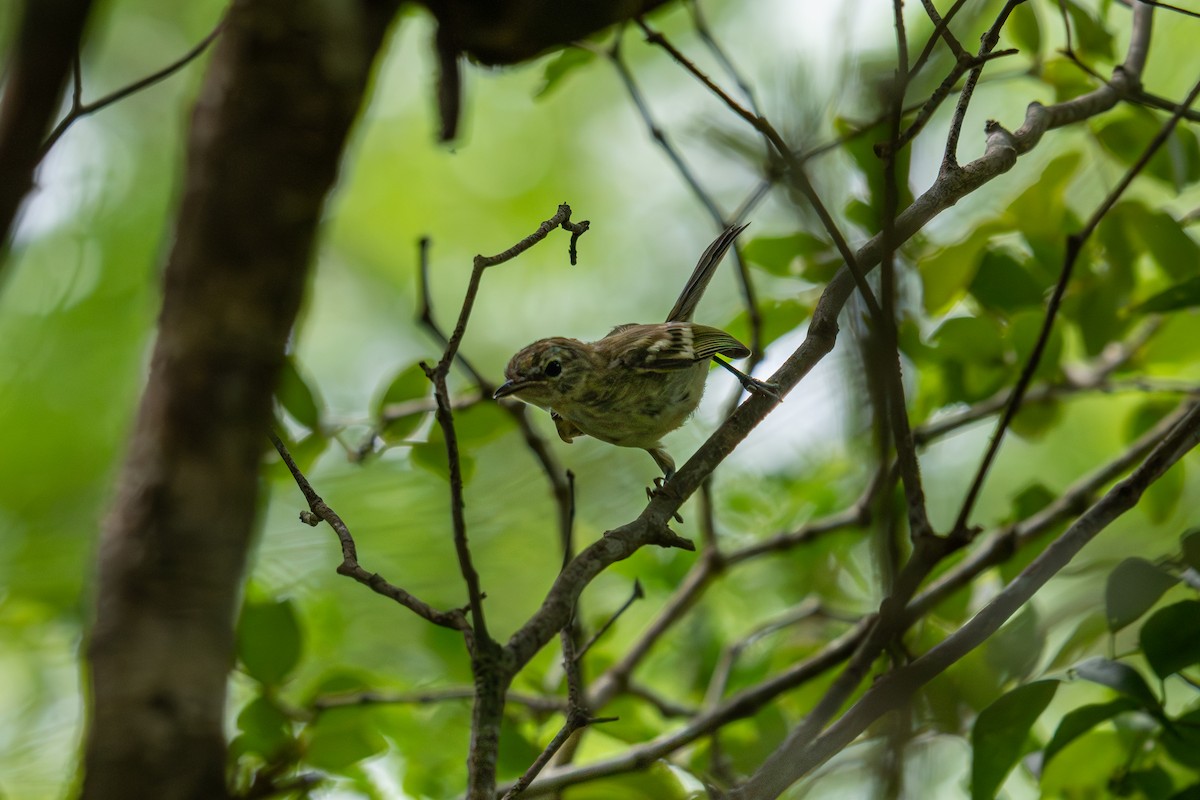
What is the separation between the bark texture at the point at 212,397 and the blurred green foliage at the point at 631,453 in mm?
315

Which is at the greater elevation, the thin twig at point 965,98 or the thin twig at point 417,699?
the thin twig at point 965,98

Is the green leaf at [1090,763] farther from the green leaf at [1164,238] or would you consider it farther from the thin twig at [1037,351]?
the green leaf at [1164,238]

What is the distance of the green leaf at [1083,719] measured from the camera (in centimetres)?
226

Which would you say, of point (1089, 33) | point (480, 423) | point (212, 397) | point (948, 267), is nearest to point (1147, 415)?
point (948, 267)

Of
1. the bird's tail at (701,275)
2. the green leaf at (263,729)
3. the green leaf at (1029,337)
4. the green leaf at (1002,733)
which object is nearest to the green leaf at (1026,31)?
the green leaf at (1029,337)

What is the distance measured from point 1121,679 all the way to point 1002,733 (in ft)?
0.89

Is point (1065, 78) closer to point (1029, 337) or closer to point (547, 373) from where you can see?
point (1029, 337)

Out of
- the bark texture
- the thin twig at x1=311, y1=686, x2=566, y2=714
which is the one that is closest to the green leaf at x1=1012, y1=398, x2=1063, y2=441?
the thin twig at x1=311, y1=686, x2=566, y2=714

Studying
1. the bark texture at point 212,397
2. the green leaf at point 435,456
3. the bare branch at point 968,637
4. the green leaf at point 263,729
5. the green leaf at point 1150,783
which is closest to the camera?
the bark texture at point 212,397

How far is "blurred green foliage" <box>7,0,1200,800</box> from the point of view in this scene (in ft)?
8.15

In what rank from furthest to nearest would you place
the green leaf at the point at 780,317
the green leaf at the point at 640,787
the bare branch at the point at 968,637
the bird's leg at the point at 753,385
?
the green leaf at the point at 780,317 → the green leaf at the point at 640,787 → the bird's leg at the point at 753,385 → the bare branch at the point at 968,637

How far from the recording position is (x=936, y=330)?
117 inches

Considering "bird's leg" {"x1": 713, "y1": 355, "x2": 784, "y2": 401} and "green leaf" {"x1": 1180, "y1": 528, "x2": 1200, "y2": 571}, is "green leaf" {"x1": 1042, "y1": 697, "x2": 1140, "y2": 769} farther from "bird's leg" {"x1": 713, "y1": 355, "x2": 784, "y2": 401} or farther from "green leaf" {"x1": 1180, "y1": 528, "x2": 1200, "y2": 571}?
"bird's leg" {"x1": 713, "y1": 355, "x2": 784, "y2": 401}

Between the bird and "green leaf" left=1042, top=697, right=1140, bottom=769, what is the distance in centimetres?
174
